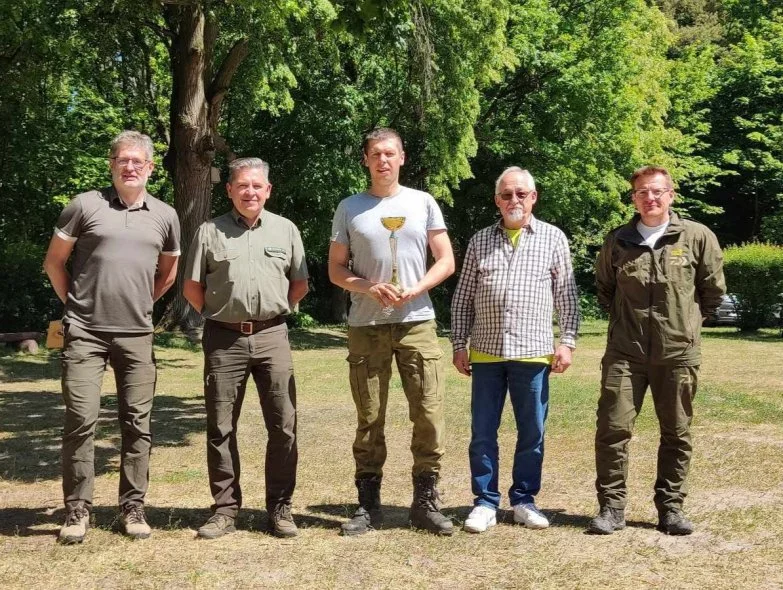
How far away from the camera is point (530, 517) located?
5129mm

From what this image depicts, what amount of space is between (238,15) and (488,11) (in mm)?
5852

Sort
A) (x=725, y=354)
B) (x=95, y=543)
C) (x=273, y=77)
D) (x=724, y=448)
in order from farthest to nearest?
(x=725, y=354) < (x=273, y=77) < (x=724, y=448) < (x=95, y=543)

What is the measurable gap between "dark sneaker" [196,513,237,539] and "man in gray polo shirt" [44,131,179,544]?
302 millimetres

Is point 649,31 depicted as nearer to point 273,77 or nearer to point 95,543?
point 273,77

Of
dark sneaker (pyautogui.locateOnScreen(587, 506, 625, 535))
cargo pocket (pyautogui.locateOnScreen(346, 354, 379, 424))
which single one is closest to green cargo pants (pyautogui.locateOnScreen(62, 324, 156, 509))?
→ cargo pocket (pyautogui.locateOnScreen(346, 354, 379, 424))

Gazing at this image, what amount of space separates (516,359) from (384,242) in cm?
98

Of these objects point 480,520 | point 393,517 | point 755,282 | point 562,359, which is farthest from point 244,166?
point 755,282

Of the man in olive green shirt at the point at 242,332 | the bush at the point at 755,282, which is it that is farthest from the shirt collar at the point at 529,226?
the bush at the point at 755,282

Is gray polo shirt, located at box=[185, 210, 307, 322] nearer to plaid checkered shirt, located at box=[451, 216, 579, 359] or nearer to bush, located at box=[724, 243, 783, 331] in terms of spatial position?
plaid checkered shirt, located at box=[451, 216, 579, 359]

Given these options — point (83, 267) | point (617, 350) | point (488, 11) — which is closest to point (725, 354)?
point (488, 11)

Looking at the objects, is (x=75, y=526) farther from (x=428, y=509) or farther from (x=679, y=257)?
(x=679, y=257)

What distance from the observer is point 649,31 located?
96.1 feet

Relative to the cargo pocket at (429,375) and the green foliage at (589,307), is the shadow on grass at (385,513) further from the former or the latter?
the green foliage at (589,307)

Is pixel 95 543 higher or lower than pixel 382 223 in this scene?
lower
